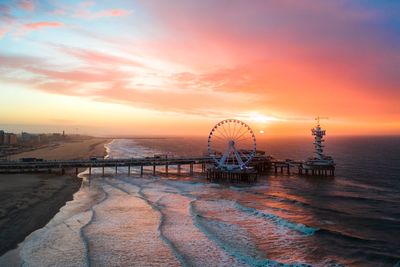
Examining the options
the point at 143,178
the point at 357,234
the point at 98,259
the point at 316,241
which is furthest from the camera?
the point at 143,178

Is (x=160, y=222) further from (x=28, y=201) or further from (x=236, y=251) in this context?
(x=28, y=201)

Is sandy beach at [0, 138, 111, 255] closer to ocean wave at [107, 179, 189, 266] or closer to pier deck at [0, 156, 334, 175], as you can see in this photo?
pier deck at [0, 156, 334, 175]

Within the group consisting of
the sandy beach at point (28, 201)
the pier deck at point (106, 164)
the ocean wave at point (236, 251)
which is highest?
the pier deck at point (106, 164)

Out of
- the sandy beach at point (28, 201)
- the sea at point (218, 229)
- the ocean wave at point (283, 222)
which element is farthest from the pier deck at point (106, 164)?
the ocean wave at point (283, 222)

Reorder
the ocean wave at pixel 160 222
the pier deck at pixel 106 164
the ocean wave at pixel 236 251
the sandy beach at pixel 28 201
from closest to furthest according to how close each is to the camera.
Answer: the ocean wave at pixel 236 251
the ocean wave at pixel 160 222
the sandy beach at pixel 28 201
the pier deck at pixel 106 164

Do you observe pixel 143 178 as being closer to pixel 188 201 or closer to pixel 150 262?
pixel 188 201

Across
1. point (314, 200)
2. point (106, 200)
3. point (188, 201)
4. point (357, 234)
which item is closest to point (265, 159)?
point (314, 200)

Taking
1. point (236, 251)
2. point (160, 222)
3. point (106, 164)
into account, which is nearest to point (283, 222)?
point (236, 251)

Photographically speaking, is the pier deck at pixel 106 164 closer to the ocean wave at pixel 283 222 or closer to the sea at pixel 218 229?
the sea at pixel 218 229
